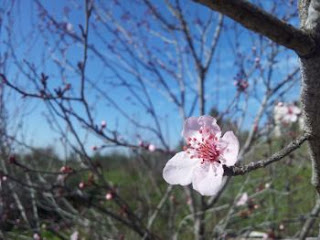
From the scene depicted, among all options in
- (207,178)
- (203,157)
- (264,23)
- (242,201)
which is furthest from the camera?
(242,201)

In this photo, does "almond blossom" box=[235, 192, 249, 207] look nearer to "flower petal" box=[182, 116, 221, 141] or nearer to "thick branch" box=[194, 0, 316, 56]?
"flower petal" box=[182, 116, 221, 141]

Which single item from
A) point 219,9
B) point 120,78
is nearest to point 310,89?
point 219,9

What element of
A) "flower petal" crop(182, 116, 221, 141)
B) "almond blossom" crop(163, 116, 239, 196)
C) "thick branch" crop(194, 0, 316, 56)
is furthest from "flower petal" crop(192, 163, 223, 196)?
"thick branch" crop(194, 0, 316, 56)

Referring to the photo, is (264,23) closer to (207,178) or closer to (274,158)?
(274,158)

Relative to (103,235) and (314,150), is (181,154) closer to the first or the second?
(314,150)

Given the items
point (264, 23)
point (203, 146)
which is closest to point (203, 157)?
point (203, 146)

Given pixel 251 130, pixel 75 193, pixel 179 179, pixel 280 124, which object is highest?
pixel 280 124
